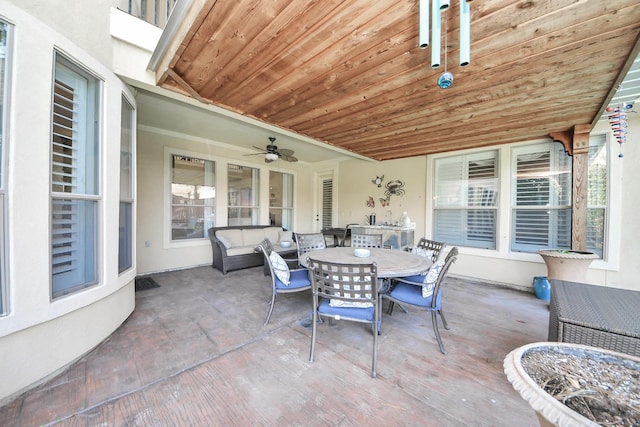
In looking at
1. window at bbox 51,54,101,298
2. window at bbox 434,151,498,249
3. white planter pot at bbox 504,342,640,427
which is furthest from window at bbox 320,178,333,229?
white planter pot at bbox 504,342,640,427

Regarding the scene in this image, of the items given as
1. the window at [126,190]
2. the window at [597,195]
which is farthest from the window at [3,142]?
the window at [597,195]

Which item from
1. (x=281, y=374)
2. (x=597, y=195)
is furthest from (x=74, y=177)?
(x=597, y=195)

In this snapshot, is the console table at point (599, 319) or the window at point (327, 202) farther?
the window at point (327, 202)

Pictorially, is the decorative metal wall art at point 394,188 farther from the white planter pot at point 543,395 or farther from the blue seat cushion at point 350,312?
the white planter pot at point 543,395

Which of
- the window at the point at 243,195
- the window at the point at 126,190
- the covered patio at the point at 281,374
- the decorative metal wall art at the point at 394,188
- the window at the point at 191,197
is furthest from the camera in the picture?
the window at the point at 243,195

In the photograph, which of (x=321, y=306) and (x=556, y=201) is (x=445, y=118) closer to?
(x=556, y=201)

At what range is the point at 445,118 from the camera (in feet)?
10.4

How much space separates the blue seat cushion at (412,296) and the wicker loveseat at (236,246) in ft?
9.52

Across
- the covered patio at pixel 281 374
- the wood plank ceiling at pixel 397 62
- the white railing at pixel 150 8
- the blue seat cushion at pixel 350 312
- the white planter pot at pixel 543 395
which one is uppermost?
the white railing at pixel 150 8

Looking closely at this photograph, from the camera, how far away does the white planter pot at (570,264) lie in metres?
2.93

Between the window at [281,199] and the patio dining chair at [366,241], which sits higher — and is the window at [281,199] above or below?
above

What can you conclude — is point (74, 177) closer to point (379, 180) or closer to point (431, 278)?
point (431, 278)

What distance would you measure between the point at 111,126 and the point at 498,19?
126 inches

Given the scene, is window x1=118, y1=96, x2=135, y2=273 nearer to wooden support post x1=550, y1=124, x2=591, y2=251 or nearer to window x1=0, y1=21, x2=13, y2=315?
window x1=0, y1=21, x2=13, y2=315
